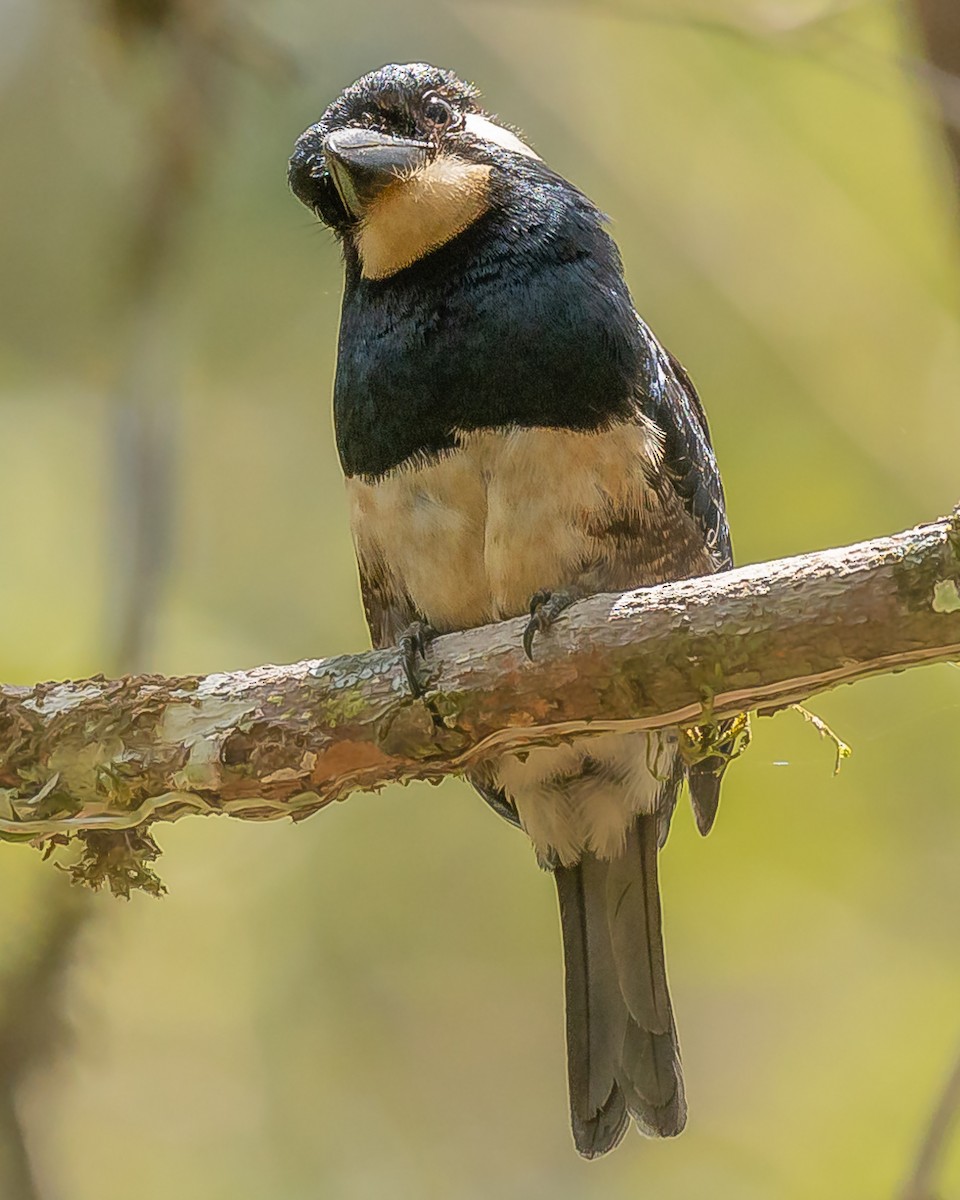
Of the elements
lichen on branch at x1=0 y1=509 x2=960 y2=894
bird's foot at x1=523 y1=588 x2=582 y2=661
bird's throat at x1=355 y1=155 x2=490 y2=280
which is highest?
bird's throat at x1=355 y1=155 x2=490 y2=280

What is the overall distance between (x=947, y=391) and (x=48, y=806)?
2890 millimetres

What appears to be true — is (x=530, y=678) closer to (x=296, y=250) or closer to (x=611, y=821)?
(x=611, y=821)

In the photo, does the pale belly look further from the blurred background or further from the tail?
the blurred background

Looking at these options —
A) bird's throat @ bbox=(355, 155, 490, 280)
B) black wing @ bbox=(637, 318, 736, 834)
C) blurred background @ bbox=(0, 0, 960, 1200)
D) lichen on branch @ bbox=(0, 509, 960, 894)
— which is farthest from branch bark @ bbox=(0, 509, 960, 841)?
blurred background @ bbox=(0, 0, 960, 1200)

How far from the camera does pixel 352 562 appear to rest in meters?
5.00

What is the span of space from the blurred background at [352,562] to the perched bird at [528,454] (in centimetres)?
129

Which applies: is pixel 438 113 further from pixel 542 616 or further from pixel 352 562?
pixel 352 562

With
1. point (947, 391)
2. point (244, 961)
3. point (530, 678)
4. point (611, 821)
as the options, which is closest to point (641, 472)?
point (530, 678)

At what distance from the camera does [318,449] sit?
5.27 meters

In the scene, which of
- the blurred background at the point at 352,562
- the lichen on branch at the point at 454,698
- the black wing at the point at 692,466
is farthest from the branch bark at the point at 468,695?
the blurred background at the point at 352,562

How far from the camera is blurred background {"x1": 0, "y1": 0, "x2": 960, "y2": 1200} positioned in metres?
4.13

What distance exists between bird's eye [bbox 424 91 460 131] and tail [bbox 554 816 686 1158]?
1.19 meters

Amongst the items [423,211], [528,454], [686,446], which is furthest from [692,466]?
[423,211]

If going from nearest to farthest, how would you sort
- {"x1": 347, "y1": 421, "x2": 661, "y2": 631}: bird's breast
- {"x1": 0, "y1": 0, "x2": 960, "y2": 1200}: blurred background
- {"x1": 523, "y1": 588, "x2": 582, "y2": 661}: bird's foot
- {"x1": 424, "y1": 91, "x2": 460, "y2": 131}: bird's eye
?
{"x1": 523, "y1": 588, "x2": 582, "y2": 661}: bird's foot → {"x1": 347, "y1": 421, "x2": 661, "y2": 631}: bird's breast → {"x1": 424, "y1": 91, "x2": 460, "y2": 131}: bird's eye → {"x1": 0, "y1": 0, "x2": 960, "y2": 1200}: blurred background
